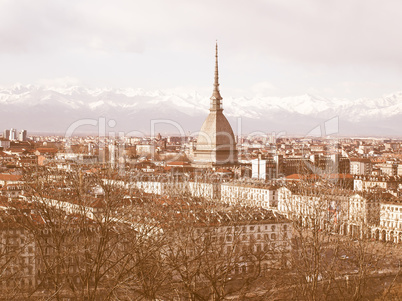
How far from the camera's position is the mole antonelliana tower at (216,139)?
60906 mm

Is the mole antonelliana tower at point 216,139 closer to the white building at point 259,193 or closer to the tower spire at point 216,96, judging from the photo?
the tower spire at point 216,96

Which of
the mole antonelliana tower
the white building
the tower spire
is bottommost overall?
the white building

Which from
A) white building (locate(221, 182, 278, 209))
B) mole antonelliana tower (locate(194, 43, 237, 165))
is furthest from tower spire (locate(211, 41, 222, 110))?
white building (locate(221, 182, 278, 209))

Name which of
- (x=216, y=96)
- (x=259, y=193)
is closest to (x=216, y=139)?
(x=216, y=96)

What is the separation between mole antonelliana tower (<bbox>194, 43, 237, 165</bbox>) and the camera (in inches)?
2398

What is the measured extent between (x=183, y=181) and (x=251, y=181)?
6.66 metres

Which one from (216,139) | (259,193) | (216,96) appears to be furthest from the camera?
(216,96)

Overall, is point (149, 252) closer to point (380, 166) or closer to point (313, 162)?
point (313, 162)

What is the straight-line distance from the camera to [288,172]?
232 ft

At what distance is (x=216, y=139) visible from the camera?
60.9m

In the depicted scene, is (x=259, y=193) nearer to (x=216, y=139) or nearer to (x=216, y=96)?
(x=216, y=139)

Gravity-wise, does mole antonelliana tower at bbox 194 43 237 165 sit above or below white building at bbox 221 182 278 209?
above

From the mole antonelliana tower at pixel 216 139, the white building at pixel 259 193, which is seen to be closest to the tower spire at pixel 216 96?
the mole antonelliana tower at pixel 216 139

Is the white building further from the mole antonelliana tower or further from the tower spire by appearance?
the tower spire
